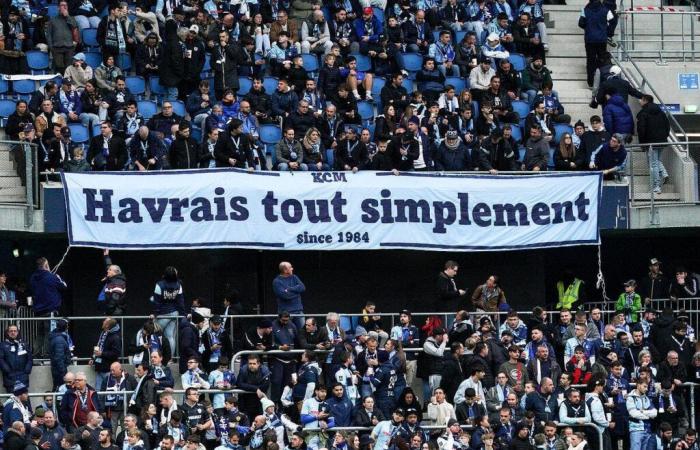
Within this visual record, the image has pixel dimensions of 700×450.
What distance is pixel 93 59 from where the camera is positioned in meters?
35.9

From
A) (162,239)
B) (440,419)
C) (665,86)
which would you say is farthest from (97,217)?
(665,86)

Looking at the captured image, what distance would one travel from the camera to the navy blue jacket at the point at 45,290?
3161cm

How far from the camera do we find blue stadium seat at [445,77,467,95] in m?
36.5

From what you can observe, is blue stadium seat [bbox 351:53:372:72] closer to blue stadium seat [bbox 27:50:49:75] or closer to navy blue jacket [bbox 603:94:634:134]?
navy blue jacket [bbox 603:94:634:134]

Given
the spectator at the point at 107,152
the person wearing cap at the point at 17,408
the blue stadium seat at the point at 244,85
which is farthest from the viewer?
the blue stadium seat at the point at 244,85

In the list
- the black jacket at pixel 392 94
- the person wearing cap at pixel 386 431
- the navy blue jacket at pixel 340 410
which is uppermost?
the black jacket at pixel 392 94

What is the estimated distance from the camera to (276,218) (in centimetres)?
3297

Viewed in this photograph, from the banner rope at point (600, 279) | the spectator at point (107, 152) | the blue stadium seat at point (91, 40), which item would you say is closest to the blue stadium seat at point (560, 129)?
the banner rope at point (600, 279)

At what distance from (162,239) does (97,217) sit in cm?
102

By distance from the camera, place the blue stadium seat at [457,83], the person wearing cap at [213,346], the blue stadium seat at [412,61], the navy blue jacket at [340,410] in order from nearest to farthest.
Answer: the navy blue jacket at [340,410]
the person wearing cap at [213,346]
the blue stadium seat at [457,83]
the blue stadium seat at [412,61]

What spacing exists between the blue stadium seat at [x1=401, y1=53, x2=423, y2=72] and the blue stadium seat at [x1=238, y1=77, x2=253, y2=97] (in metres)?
2.82

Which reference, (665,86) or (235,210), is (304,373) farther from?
(665,86)

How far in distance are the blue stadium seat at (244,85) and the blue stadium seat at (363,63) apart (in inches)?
78.5

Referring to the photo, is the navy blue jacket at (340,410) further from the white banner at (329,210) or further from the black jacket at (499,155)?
the black jacket at (499,155)
